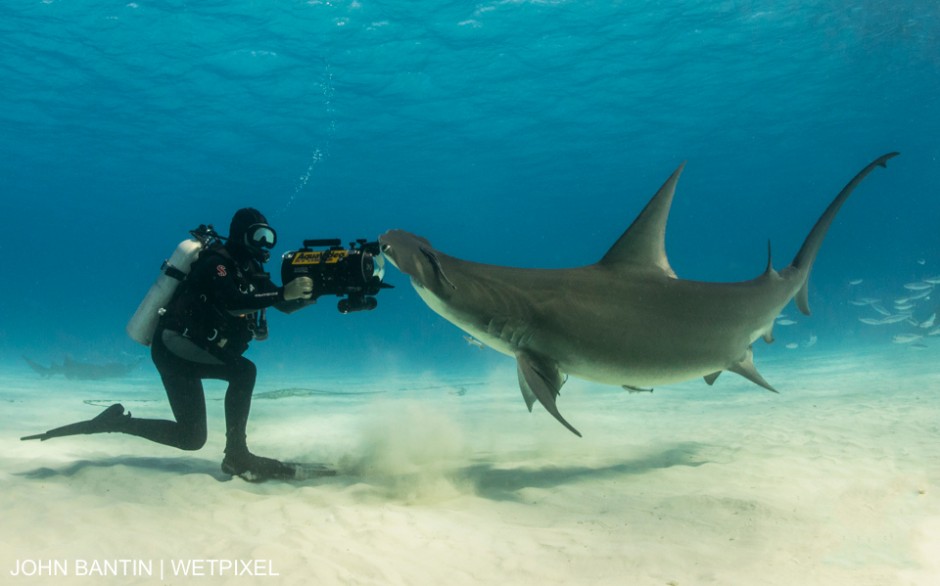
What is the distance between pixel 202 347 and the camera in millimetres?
4789

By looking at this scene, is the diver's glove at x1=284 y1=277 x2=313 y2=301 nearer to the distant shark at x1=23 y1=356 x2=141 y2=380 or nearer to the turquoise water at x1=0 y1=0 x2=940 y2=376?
the distant shark at x1=23 y1=356 x2=141 y2=380

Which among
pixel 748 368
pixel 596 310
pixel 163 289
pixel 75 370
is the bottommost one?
pixel 75 370

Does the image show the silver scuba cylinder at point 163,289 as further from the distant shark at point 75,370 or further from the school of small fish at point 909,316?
the school of small fish at point 909,316

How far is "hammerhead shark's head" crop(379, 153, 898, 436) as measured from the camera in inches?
156

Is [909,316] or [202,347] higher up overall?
[202,347]

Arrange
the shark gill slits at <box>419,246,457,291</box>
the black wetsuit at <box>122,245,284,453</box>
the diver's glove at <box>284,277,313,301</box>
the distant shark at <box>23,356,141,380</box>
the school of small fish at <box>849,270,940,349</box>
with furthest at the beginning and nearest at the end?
the distant shark at <box>23,356,141,380</box> → the school of small fish at <box>849,270,940,349</box> → the black wetsuit at <box>122,245,284,453</box> → the diver's glove at <box>284,277,313,301</box> → the shark gill slits at <box>419,246,457,291</box>

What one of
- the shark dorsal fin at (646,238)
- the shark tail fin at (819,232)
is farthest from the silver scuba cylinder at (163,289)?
the shark tail fin at (819,232)

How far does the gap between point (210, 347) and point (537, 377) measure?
3.01 metres

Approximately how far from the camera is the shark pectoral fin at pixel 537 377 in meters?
3.86

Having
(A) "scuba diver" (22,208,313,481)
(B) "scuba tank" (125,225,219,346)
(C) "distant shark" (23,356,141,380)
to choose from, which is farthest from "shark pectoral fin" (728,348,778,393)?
(C) "distant shark" (23,356,141,380)

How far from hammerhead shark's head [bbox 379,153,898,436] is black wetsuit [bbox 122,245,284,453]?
1.78 meters

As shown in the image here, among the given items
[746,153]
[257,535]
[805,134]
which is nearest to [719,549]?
[257,535]

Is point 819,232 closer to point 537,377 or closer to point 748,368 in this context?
point 748,368

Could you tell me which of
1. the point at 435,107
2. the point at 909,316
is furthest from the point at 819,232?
the point at 435,107
